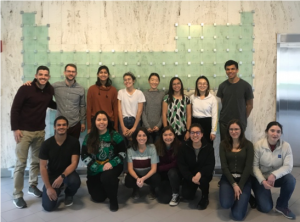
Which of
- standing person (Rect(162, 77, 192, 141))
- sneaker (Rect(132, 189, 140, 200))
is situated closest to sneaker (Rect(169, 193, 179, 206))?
sneaker (Rect(132, 189, 140, 200))

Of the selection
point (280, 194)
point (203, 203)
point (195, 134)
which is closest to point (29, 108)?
point (195, 134)

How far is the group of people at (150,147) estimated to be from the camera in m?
2.30

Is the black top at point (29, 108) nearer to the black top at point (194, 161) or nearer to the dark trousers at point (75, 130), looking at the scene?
the dark trousers at point (75, 130)

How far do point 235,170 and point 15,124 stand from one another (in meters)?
2.18

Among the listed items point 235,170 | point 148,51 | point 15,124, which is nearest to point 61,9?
point 148,51

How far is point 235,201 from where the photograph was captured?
7.29 feet

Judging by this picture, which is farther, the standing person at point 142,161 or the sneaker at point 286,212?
the standing person at point 142,161

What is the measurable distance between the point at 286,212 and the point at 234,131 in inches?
32.1

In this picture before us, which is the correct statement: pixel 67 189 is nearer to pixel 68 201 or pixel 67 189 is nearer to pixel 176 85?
pixel 68 201

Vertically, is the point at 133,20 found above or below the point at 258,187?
above

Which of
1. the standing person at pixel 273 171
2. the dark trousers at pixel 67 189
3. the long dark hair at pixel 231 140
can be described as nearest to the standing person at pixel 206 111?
the long dark hair at pixel 231 140

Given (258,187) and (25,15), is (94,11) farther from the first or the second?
(258,187)

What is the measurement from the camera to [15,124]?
2543 mm

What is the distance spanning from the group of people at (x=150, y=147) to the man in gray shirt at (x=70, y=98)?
0.04 ft
